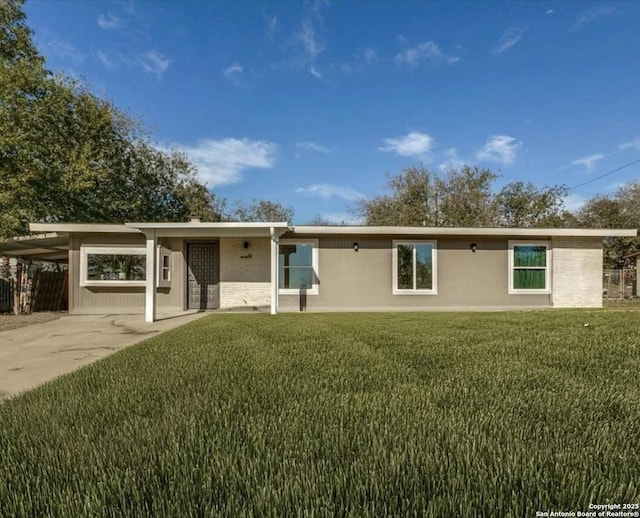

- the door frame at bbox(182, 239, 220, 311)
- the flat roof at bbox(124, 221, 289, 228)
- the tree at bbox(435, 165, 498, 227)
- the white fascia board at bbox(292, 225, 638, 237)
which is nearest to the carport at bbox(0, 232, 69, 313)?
the door frame at bbox(182, 239, 220, 311)

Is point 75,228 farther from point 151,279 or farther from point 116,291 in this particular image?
point 151,279

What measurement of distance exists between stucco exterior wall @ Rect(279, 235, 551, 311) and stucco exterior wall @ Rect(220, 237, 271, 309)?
3.01ft

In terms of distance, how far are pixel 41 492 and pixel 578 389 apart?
3.13 m

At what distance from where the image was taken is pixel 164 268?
11766 mm

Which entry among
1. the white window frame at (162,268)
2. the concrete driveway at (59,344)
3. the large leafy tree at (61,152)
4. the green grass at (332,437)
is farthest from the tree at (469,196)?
the green grass at (332,437)

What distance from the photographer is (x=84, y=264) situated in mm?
11453

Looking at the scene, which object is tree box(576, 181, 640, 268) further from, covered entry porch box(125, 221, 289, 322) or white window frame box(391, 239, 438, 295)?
covered entry porch box(125, 221, 289, 322)

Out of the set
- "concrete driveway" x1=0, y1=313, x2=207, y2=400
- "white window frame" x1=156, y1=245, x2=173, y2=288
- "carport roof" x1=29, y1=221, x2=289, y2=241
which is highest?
"carport roof" x1=29, y1=221, x2=289, y2=241

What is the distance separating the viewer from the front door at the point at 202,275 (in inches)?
486

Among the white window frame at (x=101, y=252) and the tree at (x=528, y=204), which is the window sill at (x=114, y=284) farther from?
the tree at (x=528, y=204)

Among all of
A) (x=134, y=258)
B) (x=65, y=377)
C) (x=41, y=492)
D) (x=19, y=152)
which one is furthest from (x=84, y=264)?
(x=41, y=492)

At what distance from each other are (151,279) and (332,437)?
8.77 metres

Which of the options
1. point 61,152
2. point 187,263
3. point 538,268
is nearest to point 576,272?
point 538,268

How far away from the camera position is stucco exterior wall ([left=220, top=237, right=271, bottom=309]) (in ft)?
40.3
